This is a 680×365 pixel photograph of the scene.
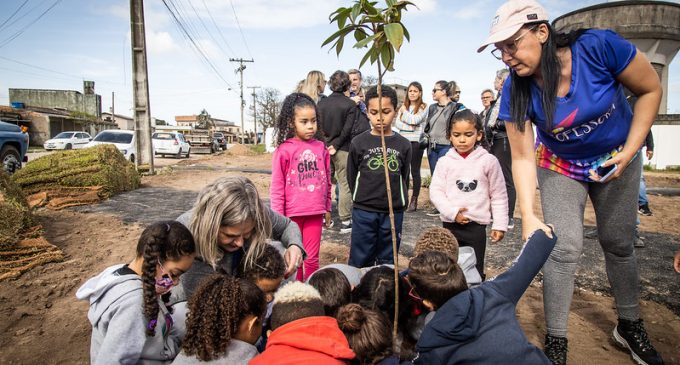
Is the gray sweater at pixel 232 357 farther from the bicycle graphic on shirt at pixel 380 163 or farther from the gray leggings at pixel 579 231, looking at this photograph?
the bicycle graphic on shirt at pixel 380 163

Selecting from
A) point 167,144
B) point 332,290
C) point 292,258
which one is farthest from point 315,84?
point 167,144

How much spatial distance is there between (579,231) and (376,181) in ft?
4.77

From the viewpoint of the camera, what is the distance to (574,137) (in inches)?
75.9

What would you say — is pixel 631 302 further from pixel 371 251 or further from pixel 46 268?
pixel 46 268

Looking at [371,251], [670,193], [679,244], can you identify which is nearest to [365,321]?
[371,251]

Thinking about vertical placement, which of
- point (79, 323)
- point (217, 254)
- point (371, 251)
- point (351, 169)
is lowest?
point (79, 323)

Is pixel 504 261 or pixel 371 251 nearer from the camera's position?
pixel 371 251

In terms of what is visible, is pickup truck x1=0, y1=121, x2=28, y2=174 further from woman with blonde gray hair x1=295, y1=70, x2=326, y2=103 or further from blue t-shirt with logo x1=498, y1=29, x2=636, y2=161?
blue t-shirt with logo x1=498, y1=29, x2=636, y2=161

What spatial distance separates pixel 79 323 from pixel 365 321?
6.96 feet

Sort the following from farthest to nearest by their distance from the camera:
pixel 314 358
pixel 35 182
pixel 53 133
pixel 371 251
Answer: pixel 53 133
pixel 35 182
pixel 371 251
pixel 314 358

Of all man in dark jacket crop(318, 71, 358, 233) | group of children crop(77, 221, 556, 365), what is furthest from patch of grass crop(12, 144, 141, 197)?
group of children crop(77, 221, 556, 365)

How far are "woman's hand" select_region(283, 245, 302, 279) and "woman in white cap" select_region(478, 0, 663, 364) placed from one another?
1274 mm

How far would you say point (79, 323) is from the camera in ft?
8.88

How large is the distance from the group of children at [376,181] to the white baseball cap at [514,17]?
115 centimetres
